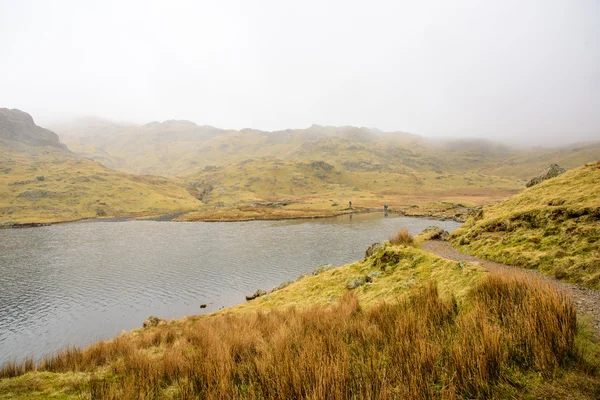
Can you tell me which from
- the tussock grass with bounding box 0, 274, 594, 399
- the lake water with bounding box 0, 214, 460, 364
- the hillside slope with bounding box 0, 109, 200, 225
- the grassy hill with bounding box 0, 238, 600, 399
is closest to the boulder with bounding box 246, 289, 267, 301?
the lake water with bounding box 0, 214, 460, 364

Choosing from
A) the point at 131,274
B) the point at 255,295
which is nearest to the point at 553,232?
the point at 255,295

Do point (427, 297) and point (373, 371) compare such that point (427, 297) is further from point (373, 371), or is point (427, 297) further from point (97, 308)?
point (97, 308)

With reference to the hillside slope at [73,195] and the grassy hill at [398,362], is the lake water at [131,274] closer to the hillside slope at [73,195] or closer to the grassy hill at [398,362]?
the grassy hill at [398,362]

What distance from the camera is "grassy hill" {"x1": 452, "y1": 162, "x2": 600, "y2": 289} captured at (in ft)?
39.5

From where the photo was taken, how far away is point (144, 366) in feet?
21.5

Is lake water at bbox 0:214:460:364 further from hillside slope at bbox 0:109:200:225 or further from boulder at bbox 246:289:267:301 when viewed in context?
hillside slope at bbox 0:109:200:225

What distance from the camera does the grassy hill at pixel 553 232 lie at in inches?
474

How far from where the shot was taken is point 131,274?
1597 inches

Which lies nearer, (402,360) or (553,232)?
(402,360)

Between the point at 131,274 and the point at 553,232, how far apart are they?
45937mm

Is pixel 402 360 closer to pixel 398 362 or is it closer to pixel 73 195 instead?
pixel 398 362

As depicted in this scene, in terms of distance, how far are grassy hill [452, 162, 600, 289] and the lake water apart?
23456 millimetres

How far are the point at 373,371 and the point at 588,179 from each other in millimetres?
22659

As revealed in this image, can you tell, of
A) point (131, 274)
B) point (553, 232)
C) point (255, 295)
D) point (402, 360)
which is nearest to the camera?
point (402, 360)
